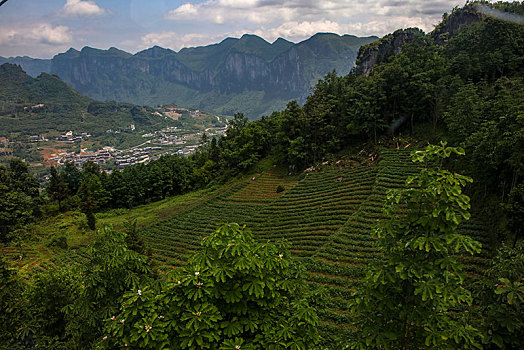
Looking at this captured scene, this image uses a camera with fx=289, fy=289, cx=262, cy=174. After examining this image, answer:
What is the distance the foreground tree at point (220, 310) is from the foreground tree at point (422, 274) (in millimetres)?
1194

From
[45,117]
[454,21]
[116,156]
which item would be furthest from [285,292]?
[45,117]

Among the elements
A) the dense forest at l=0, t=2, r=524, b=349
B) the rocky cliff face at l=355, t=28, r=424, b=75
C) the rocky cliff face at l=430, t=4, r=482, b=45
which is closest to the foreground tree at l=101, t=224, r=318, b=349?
the dense forest at l=0, t=2, r=524, b=349

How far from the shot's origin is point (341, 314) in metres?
15.8

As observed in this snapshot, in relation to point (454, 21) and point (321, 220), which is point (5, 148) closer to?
point (321, 220)

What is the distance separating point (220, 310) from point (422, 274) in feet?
11.2

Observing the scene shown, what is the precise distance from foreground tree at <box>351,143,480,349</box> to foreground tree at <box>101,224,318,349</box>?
47.0 inches

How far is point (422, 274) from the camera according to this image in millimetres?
4316

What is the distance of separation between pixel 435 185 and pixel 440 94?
35886 millimetres

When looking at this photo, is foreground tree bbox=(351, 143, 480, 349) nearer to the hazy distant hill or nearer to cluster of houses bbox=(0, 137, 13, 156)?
cluster of houses bbox=(0, 137, 13, 156)

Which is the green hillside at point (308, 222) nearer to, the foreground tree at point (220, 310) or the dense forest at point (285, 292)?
the dense forest at point (285, 292)

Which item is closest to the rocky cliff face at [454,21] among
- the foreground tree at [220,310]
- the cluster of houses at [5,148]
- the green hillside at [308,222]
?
the green hillside at [308,222]

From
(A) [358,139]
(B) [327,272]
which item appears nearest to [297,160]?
(A) [358,139]

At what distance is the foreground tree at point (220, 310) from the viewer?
15.8 feet

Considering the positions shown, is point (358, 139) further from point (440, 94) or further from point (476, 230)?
point (476, 230)
